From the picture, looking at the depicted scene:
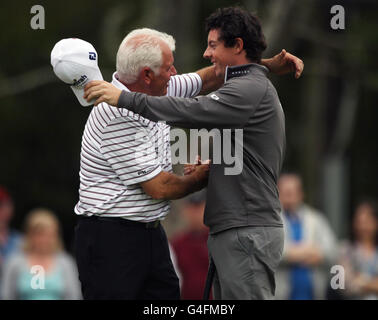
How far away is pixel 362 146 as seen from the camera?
18.6 metres

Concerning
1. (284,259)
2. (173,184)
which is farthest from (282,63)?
(284,259)

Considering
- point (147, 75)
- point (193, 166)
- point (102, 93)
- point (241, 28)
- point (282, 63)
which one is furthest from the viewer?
point (282, 63)

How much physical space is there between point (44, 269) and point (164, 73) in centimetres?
422

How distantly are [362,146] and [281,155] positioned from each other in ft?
42.2

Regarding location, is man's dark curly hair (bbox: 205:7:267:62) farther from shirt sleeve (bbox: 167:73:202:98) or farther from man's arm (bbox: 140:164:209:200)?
man's arm (bbox: 140:164:209:200)

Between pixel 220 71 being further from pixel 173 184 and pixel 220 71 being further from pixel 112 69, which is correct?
pixel 112 69

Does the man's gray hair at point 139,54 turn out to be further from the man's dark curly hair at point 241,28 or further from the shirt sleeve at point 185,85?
the shirt sleeve at point 185,85

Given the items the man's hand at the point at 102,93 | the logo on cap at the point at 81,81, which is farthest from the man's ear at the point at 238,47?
the logo on cap at the point at 81,81

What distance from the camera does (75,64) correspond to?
18.7ft

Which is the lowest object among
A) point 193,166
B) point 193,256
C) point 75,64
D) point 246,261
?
point 193,256

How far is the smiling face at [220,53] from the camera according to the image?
5957 mm

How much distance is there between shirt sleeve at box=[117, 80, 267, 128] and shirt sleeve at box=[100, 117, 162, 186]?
0.33 metres

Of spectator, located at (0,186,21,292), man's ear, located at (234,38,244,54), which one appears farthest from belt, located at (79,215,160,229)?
spectator, located at (0,186,21,292)
